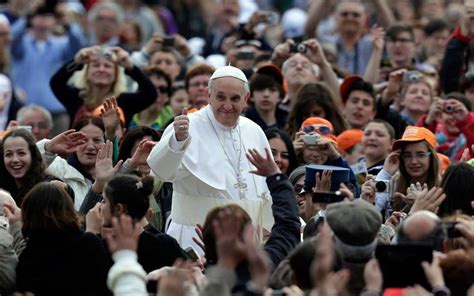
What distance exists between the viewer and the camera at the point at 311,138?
12.0 m

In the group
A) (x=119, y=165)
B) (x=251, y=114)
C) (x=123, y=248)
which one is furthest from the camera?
(x=251, y=114)

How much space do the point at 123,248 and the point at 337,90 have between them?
6964 millimetres

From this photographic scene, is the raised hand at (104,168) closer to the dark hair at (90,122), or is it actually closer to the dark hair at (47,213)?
the dark hair at (90,122)

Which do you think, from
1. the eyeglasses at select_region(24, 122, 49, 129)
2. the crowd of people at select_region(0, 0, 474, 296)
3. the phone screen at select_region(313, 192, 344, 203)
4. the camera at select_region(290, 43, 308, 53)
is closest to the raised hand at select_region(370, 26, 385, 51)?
the crowd of people at select_region(0, 0, 474, 296)

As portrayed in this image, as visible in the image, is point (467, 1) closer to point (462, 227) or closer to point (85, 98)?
point (85, 98)

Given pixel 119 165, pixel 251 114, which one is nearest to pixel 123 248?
pixel 119 165

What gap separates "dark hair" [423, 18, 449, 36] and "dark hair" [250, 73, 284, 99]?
13.8 feet

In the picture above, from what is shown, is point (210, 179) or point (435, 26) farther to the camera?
point (435, 26)

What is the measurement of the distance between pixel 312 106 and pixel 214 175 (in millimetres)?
2977

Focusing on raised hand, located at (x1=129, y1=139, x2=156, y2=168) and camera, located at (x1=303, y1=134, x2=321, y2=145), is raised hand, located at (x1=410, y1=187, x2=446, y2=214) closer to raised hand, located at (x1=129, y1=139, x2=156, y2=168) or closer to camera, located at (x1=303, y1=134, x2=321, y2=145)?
raised hand, located at (x1=129, y1=139, x2=156, y2=168)

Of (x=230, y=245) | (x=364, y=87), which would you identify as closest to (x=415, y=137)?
(x=364, y=87)

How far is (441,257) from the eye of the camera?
807cm

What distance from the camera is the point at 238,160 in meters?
10.7

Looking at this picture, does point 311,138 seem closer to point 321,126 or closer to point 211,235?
point 321,126
